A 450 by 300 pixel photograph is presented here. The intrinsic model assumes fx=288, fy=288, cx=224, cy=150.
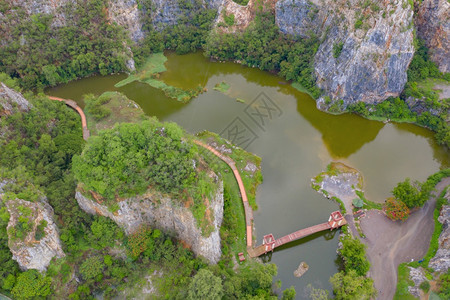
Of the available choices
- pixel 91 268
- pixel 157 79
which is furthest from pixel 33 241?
pixel 157 79

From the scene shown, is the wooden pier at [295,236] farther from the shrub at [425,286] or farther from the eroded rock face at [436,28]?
the eroded rock face at [436,28]

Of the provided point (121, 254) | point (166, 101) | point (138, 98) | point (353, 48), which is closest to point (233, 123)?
point (166, 101)

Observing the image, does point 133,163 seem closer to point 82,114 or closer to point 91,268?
point 91,268

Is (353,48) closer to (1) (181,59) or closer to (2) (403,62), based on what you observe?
(2) (403,62)

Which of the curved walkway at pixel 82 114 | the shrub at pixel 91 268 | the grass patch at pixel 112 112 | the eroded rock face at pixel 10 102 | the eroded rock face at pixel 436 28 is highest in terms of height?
the eroded rock face at pixel 436 28

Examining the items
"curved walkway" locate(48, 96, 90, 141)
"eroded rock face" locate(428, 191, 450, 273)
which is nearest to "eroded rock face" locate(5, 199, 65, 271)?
"curved walkway" locate(48, 96, 90, 141)

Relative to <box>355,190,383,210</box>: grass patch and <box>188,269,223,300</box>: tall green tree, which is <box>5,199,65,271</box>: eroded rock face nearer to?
<box>188,269,223,300</box>: tall green tree

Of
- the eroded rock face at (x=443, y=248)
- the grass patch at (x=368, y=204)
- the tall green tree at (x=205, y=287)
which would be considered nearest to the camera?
the tall green tree at (x=205, y=287)

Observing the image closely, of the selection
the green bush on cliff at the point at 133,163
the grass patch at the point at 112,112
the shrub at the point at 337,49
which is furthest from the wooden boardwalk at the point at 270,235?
the shrub at the point at 337,49
